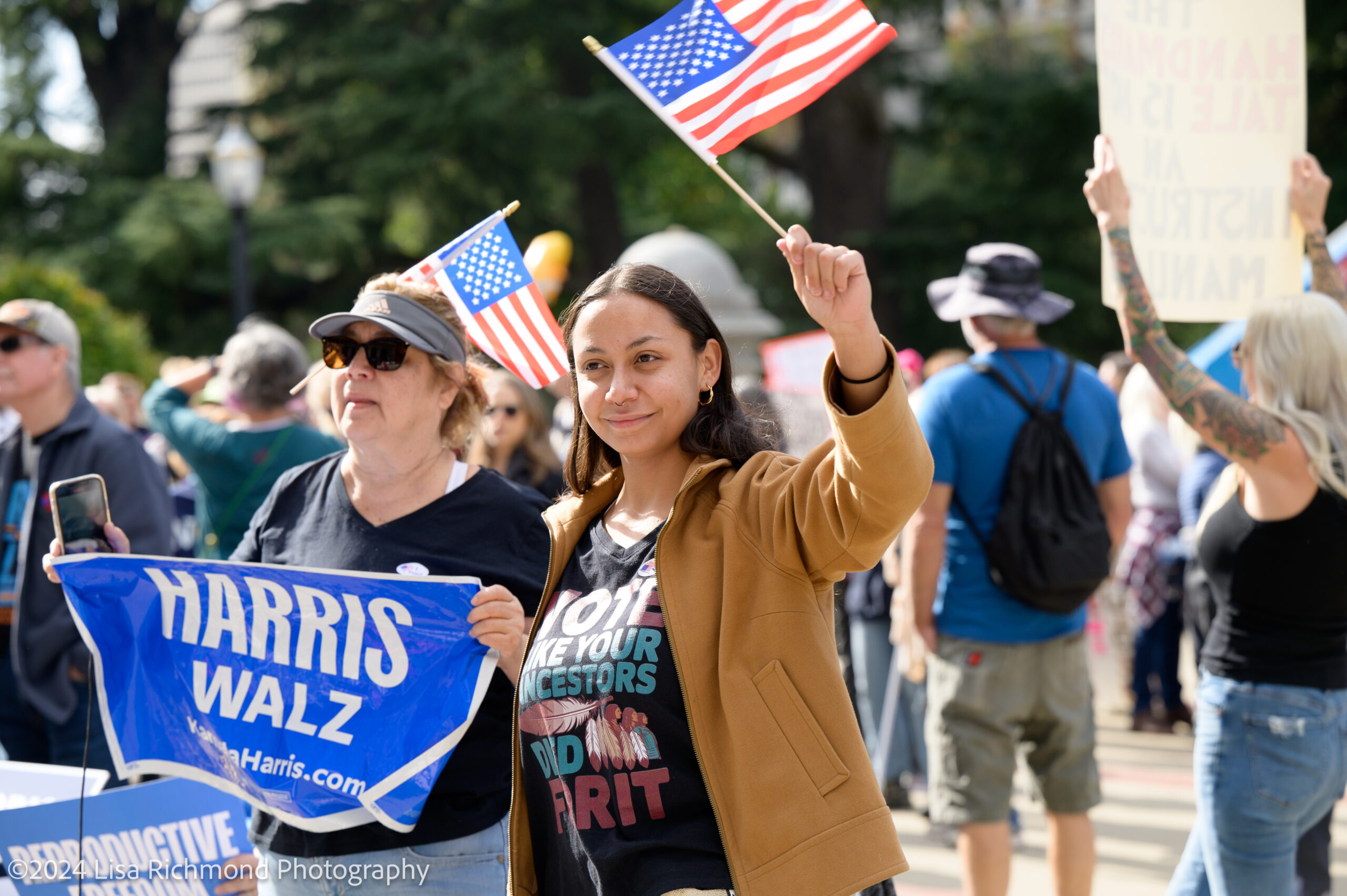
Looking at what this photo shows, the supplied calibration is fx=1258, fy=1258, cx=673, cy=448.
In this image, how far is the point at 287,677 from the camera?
112 inches

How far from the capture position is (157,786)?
2971mm

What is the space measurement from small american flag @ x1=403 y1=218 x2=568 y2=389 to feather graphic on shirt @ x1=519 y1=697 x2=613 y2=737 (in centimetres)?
123

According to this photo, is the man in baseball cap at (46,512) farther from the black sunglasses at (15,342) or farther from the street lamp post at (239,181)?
the street lamp post at (239,181)

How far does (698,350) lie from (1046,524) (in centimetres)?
237

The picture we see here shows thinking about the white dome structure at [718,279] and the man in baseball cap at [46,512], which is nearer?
the man in baseball cap at [46,512]

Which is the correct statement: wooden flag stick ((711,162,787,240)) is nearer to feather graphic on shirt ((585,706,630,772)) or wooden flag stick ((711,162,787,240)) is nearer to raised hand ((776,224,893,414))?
raised hand ((776,224,893,414))

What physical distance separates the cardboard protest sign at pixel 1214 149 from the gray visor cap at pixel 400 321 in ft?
7.06

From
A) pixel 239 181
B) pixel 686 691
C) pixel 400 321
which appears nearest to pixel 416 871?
pixel 686 691

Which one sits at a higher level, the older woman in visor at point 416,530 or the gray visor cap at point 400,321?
the gray visor cap at point 400,321

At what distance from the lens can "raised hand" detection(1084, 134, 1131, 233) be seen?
11.6ft

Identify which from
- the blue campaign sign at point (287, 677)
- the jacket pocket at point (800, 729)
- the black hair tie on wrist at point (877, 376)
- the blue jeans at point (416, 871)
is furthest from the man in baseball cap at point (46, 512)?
the black hair tie on wrist at point (877, 376)

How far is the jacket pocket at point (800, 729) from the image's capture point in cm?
204

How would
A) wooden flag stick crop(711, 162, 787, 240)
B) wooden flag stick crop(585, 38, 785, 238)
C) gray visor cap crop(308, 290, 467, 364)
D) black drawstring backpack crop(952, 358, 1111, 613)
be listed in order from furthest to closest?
black drawstring backpack crop(952, 358, 1111, 613) < gray visor cap crop(308, 290, 467, 364) < wooden flag stick crop(585, 38, 785, 238) < wooden flag stick crop(711, 162, 787, 240)

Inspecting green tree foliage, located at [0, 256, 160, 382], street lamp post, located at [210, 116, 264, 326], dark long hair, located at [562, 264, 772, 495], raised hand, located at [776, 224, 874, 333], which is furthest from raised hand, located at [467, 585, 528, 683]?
green tree foliage, located at [0, 256, 160, 382]
